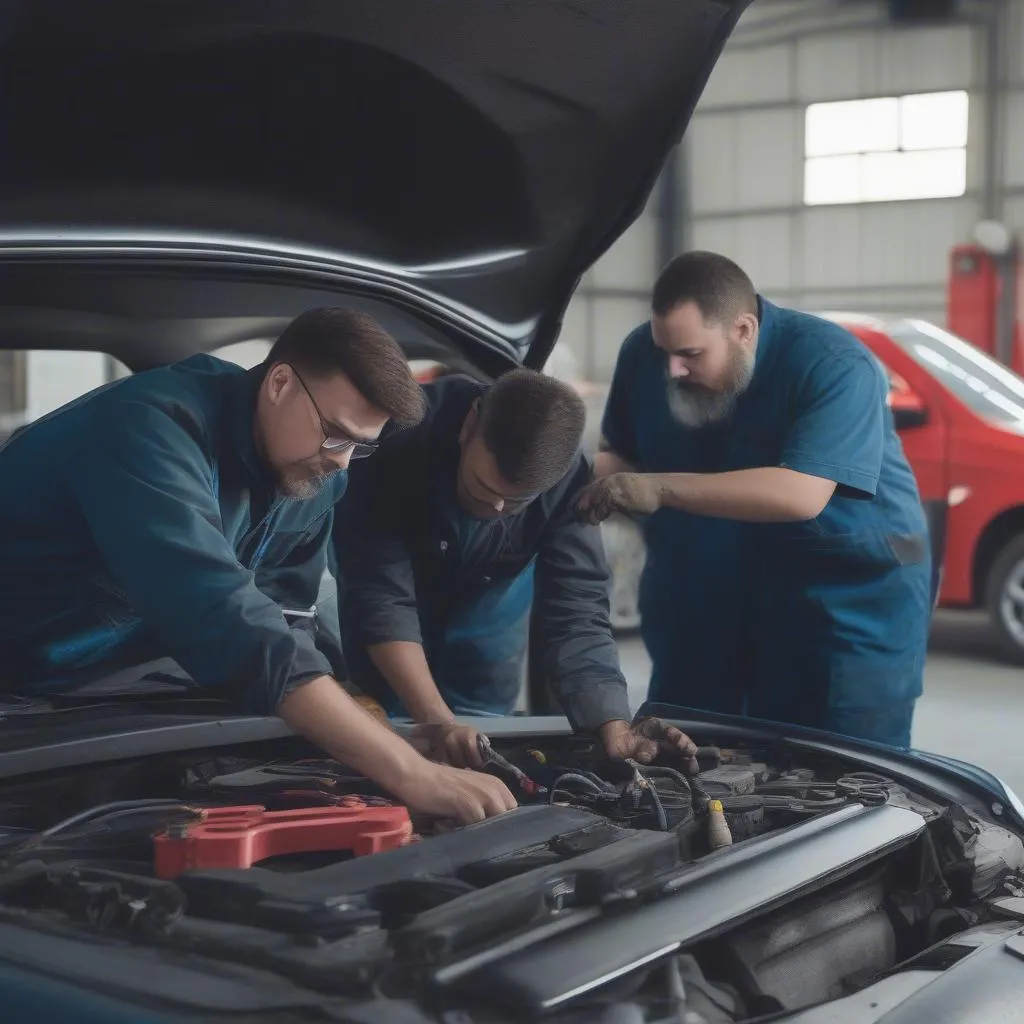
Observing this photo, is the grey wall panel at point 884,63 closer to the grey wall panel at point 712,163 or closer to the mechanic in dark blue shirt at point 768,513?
the grey wall panel at point 712,163

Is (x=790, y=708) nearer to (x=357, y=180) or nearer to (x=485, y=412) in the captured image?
(x=485, y=412)

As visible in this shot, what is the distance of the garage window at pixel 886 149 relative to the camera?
12.9 metres

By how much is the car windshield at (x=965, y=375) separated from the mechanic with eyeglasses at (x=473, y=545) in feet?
10.3

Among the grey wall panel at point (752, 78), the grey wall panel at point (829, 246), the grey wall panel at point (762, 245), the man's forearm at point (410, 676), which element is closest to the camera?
the man's forearm at point (410, 676)

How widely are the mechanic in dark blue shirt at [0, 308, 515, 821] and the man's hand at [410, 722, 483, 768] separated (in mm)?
265

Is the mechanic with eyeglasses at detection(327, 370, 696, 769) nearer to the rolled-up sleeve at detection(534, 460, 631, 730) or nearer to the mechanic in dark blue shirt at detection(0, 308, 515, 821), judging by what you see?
the rolled-up sleeve at detection(534, 460, 631, 730)

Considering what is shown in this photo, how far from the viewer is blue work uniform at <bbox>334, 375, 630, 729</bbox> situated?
2.25 meters

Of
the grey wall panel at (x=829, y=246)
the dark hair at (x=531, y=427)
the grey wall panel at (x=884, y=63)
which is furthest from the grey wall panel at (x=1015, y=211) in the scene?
the dark hair at (x=531, y=427)

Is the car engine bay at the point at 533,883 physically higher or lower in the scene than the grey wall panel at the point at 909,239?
lower

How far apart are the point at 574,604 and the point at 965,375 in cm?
343

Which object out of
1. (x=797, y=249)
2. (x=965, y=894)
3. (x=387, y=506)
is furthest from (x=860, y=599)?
(x=797, y=249)

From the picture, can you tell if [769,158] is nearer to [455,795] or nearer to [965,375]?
[965,375]

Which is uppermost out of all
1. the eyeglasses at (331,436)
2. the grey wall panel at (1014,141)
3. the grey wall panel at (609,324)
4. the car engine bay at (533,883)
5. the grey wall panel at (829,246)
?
the grey wall panel at (1014,141)

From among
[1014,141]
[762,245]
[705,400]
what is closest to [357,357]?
[705,400]
